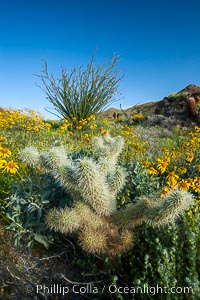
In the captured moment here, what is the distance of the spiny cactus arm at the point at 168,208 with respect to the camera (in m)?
2.49

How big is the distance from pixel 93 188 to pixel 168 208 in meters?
0.59

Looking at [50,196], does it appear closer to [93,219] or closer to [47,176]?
[47,176]

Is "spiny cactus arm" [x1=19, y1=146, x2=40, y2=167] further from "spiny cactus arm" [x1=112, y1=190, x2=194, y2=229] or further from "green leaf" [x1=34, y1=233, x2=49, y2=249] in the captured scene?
"spiny cactus arm" [x1=112, y1=190, x2=194, y2=229]

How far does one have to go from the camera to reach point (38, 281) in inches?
117

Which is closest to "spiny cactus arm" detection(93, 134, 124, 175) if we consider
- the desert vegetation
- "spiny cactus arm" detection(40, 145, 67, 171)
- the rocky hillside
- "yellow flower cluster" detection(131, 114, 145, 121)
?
the desert vegetation

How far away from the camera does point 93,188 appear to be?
2686 millimetres

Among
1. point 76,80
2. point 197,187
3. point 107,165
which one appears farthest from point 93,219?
point 76,80

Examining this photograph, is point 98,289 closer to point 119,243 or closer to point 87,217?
point 119,243

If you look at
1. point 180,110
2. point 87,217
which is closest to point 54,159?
point 87,217

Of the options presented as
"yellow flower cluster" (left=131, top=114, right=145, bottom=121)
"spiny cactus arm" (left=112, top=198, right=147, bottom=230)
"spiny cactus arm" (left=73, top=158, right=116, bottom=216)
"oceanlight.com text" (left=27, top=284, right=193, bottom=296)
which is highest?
"yellow flower cluster" (left=131, top=114, right=145, bottom=121)

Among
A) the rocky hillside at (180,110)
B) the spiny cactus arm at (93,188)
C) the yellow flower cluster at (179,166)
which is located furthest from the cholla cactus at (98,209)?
the rocky hillside at (180,110)

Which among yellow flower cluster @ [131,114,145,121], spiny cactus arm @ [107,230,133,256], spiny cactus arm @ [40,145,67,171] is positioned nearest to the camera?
spiny cactus arm @ [107,230,133,256]

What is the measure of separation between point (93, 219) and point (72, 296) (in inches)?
25.2

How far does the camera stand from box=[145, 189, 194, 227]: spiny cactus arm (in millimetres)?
2494
